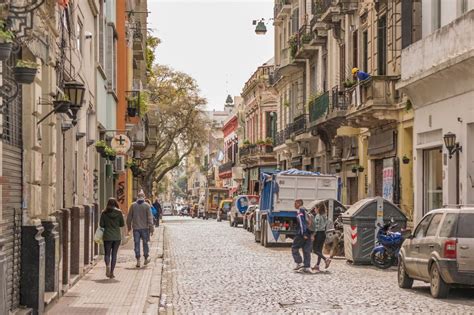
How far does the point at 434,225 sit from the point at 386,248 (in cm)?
582

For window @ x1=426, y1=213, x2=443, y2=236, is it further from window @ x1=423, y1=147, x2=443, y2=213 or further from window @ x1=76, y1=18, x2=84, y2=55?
window @ x1=423, y1=147, x2=443, y2=213

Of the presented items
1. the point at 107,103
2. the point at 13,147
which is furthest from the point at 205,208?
the point at 13,147

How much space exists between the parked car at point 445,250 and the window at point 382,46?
14.6 meters

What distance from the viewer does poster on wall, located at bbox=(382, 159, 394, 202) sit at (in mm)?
30453

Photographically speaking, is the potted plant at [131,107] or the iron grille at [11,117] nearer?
the iron grille at [11,117]

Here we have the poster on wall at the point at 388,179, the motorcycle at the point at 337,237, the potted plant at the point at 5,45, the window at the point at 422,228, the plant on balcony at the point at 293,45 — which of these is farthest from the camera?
the plant on balcony at the point at 293,45

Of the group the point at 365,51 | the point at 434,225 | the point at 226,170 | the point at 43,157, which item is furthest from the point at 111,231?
the point at 226,170

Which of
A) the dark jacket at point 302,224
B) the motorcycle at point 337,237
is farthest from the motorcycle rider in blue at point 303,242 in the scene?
the motorcycle at point 337,237

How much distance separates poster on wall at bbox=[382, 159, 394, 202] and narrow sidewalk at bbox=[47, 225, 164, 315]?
9333mm

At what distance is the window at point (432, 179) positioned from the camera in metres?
26.3

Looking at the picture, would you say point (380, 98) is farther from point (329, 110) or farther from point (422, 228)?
point (422, 228)

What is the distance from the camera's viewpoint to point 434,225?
1639cm

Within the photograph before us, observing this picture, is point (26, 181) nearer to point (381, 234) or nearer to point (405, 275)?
point (405, 275)

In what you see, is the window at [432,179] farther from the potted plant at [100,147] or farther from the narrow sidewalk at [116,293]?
the potted plant at [100,147]
